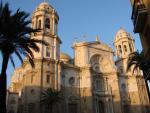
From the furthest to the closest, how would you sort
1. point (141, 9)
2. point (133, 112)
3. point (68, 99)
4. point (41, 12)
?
point (133, 112), point (41, 12), point (68, 99), point (141, 9)

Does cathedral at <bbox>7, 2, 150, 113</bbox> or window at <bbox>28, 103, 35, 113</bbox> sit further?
cathedral at <bbox>7, 2, 150, 113</bbox>

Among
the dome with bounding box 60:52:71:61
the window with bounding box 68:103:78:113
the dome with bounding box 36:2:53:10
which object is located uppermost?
the dome with bounding box 36:2:53:10

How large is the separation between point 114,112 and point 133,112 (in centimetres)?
558

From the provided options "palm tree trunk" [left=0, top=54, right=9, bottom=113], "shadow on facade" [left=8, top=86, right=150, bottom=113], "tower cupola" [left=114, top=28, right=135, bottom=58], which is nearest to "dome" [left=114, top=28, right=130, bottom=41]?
"tower cupola" [left=114, top=28, right=135, bottom=58]

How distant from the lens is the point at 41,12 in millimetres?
43094

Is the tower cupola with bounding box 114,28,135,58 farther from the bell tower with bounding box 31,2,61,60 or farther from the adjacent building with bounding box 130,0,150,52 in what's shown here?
the adjacent building with bounding box 130,0,150,52

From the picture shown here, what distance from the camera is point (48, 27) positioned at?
43.4 m

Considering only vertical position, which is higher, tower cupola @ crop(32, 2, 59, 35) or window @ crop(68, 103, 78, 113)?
tower cupola @ crop(32, 2, 59, 35)

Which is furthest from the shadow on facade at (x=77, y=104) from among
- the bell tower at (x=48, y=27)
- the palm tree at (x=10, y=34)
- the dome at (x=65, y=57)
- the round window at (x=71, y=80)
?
the palm tree at (x=10, y=34)

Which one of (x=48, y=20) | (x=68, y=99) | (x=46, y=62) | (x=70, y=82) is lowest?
(x=68, y=99)

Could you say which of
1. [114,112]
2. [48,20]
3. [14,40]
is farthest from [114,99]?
[14,40]

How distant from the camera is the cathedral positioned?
36.5m

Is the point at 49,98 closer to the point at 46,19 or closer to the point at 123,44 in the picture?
the point at 46,19

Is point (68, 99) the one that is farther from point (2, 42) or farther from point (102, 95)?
point (2, 42)
